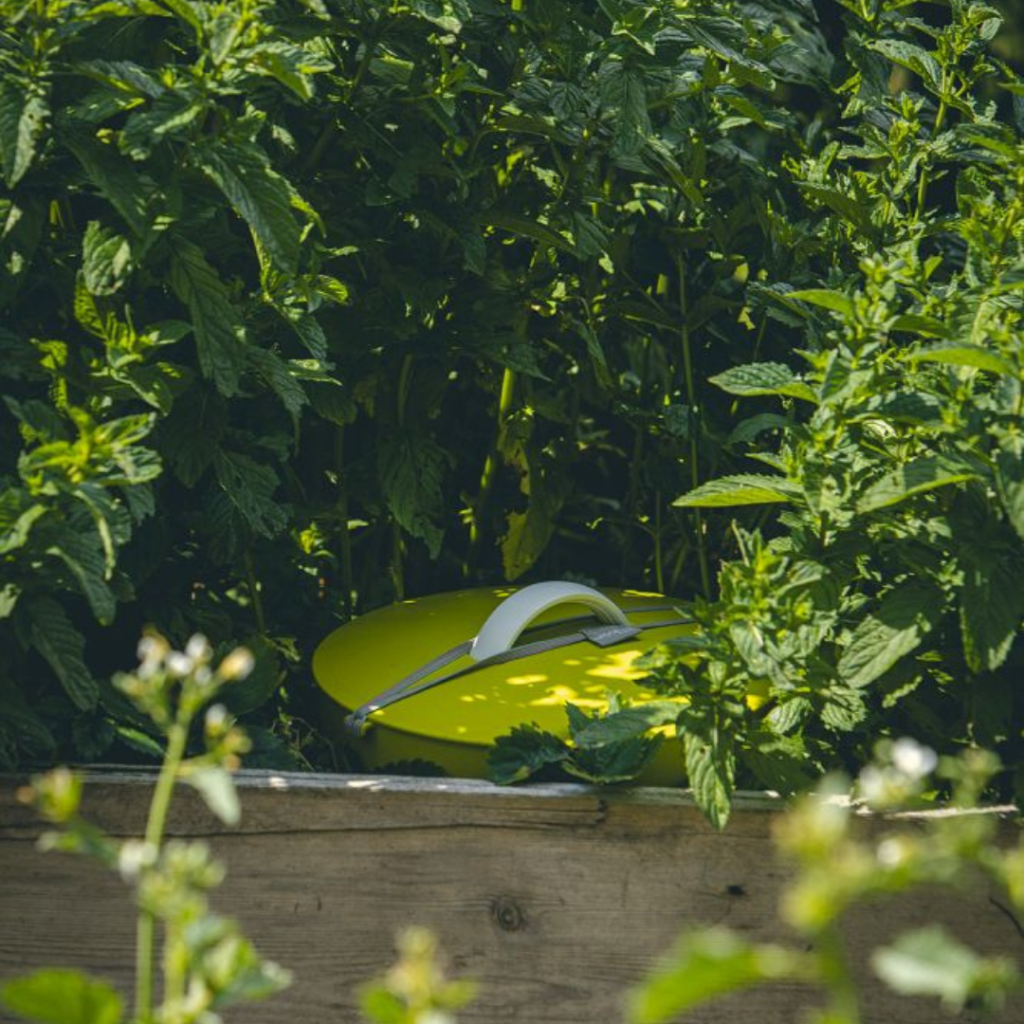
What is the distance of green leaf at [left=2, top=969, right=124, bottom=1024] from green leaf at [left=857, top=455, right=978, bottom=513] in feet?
2.61

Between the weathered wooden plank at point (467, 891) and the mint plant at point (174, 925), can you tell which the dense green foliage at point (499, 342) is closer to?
the weathered wooden plank at point (467, 891)

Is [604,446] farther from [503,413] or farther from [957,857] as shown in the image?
[957,857]

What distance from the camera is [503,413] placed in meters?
1.90

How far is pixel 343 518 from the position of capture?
68.8 inches

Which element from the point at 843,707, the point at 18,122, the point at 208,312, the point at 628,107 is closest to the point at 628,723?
the point at 843,707

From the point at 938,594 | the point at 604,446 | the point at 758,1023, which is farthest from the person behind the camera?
the point at 604,446

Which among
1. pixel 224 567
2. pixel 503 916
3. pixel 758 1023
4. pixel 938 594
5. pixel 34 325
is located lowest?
pixel 758 1023

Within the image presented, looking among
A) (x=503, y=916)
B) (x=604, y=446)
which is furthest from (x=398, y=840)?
(x=604, y=446)

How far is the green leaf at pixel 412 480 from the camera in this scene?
1.66m

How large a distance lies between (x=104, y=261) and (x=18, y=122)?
143 mm

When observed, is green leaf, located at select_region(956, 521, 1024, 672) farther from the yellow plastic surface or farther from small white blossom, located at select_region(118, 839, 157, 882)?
small white blossom, located at select_region(118, 839, 157, 882)

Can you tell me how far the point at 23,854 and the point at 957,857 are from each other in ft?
3.37

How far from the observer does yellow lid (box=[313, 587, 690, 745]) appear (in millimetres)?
1453

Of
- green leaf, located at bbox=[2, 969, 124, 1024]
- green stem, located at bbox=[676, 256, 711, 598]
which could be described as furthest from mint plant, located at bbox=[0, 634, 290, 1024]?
green stem, located at bbox=[676, 256, 711, 598]
